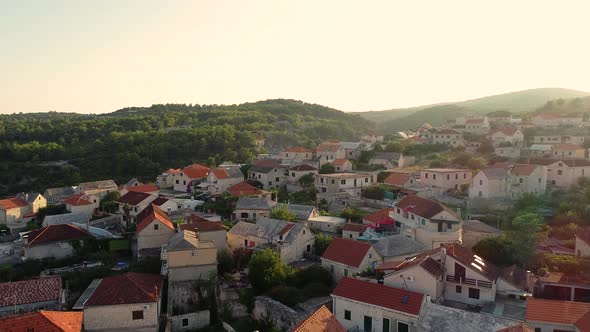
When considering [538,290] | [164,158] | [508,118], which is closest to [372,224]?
[538,290]

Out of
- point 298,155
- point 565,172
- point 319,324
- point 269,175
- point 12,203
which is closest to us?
point 319,324

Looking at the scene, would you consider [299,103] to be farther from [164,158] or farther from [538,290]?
[538,290]

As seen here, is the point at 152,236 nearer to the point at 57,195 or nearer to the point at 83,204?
the point at 83,204

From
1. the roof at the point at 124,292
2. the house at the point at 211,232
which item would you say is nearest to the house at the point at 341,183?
the house at the point at 211,232

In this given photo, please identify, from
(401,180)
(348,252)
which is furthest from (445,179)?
(348,252)

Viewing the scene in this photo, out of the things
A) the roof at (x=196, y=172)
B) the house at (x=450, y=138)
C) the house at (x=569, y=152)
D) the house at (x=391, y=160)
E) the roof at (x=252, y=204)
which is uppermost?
the house at (x=450, y=138)

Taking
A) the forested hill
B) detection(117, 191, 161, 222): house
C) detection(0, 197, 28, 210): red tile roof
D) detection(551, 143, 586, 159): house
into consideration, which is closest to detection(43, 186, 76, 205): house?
detection(0, 197, 28, 210): red tile roof

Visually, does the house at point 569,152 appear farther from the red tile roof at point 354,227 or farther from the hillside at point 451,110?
the hillside at point 451,110
